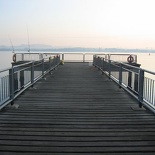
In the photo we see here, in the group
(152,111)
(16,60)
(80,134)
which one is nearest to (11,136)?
(80,134)

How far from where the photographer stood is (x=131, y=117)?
22.6ft

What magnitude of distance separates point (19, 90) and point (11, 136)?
15.4 feet

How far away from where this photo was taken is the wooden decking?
4.74 m

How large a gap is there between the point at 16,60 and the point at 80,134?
877 inches

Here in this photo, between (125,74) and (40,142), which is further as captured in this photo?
(125,74)

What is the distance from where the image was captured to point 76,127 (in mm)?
5961

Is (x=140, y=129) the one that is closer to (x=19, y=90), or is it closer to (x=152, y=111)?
(x=152, y=111)

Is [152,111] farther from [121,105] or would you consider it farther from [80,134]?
[80,134]

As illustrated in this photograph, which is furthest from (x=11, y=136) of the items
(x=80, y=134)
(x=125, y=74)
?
(x=125, y=74)

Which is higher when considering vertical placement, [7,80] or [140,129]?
[7,80]

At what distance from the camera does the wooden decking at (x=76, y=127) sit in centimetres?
474

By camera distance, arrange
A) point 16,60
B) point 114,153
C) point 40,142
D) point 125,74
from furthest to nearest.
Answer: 1. point 16,60
2. point 125,74
3. point 40,142
4. point 114,153

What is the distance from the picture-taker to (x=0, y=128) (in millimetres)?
5805

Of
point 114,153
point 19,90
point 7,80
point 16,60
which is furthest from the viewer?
point 16,60
